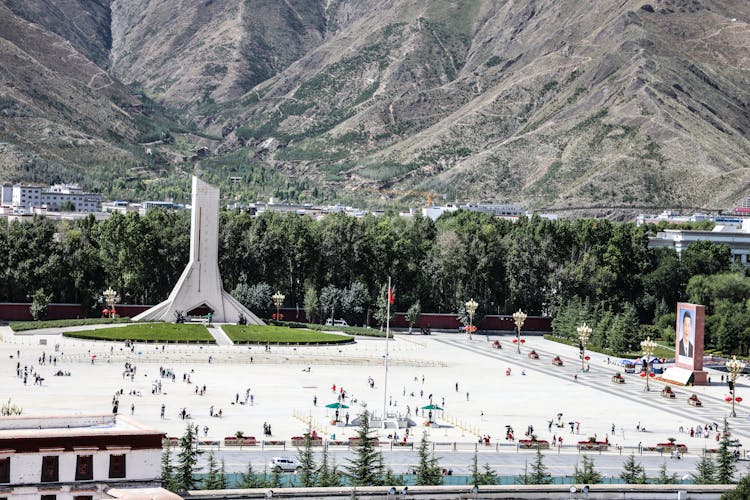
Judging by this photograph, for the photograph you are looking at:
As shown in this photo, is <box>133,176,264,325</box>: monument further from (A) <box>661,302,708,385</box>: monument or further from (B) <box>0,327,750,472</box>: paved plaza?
(A) <box>661,302,708,385</box>: monument

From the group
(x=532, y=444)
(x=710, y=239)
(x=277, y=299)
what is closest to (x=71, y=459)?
(x=532, y=444)

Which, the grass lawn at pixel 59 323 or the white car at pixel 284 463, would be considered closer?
the white car at pixel 284 463

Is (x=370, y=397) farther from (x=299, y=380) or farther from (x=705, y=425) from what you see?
(x=705, y=425)

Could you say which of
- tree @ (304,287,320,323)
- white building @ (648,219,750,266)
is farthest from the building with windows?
white building @ (648,219,750,266)

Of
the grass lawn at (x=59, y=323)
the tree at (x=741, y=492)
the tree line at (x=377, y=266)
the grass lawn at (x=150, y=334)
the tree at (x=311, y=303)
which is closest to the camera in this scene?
the tree at (x=741, y=492)

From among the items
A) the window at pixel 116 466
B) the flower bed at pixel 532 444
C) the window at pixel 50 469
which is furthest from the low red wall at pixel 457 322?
the window at pixel 50 469

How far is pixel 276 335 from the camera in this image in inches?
3792

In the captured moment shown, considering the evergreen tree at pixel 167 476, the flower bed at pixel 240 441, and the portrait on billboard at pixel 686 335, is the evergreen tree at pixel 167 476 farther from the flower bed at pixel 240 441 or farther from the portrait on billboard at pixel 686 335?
the portrait on billboard at pixel 686 335

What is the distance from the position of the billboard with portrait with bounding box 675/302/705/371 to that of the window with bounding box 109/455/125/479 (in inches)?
2323

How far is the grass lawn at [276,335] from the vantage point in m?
94.4

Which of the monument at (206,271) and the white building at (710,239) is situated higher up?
the white building at (710,239)

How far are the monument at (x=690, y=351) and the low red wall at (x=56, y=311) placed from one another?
46.5 m

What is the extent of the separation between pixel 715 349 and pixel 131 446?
7953 centimetres

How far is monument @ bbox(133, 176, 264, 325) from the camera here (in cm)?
10400
